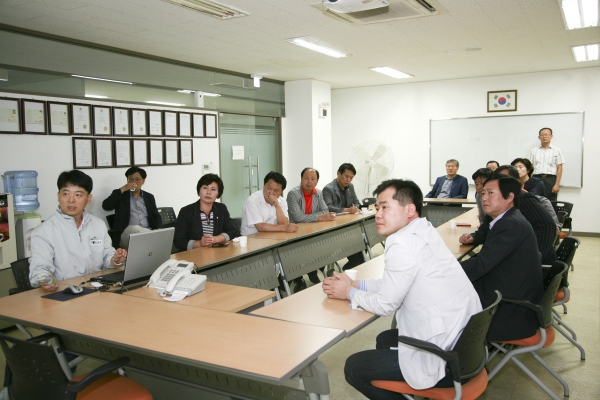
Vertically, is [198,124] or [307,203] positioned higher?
[198,124]

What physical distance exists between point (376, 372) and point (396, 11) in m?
3.16

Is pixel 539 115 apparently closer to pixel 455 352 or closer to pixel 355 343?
pixel 355 343

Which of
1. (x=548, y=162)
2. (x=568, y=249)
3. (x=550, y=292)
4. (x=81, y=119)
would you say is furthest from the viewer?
(x=548, y=162)

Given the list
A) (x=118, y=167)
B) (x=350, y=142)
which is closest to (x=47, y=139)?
(x=118, y=167)

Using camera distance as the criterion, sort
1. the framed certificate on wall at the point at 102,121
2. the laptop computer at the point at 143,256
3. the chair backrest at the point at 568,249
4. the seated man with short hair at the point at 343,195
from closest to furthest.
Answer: the laptop computer at the point at 143,256
the chair backrest at the point at 568,249
the framed certificate on wall at the point at 102,121
the seated man with short hair at the point at 343,195

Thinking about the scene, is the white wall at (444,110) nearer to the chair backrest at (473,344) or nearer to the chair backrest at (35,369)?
the chair backrest at (473,344)

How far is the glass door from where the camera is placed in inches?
309

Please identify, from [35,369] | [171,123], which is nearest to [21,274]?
[35,369]

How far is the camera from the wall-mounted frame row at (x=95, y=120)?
15.8ft

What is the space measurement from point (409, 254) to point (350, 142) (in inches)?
327

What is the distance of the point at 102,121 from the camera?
18.6 ft

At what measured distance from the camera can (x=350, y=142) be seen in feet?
33.4

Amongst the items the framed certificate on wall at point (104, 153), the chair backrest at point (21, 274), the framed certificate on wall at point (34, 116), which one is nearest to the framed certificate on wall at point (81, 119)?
the framed certificate on wall at point (104, 153)

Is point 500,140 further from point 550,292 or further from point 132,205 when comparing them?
point 550,292
